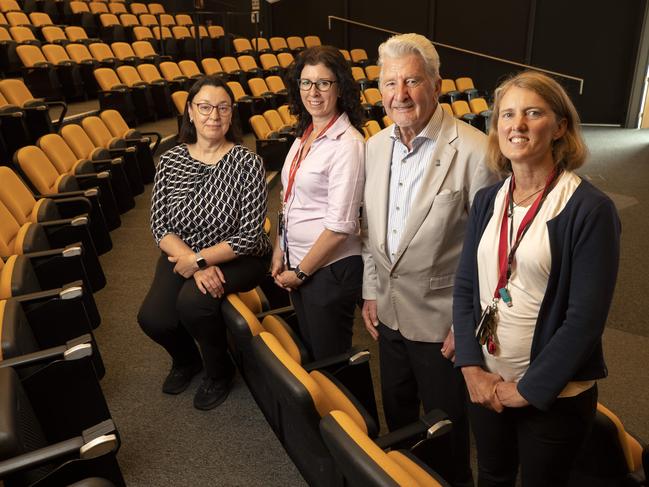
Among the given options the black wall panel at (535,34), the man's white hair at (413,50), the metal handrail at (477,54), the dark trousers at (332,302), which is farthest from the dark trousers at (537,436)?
the black wall panel at (535,34)

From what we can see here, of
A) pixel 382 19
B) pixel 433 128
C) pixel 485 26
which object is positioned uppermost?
pixel 382 19

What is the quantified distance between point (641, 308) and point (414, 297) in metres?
2.06

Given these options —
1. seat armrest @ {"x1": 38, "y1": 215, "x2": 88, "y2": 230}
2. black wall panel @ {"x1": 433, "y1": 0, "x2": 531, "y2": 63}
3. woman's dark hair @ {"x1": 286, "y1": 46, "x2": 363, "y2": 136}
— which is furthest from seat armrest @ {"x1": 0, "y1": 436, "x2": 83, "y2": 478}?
black wall panel @ {"x1": 433, "y1": 0, "x2": 531, "y2": 63}

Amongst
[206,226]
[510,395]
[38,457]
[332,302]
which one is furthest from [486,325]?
[206,226]

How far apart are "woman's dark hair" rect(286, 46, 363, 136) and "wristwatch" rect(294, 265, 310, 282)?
0.48m

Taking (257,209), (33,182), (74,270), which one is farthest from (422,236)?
(33,182)

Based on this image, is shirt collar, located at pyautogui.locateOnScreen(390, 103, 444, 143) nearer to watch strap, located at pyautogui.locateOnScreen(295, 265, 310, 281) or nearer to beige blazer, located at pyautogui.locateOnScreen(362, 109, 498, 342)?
beige blazer, located at pyautogui.locateOnScreen(362, 109, 498, 342)

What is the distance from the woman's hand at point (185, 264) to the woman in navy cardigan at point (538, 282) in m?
0.98

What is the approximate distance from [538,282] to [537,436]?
326 mm

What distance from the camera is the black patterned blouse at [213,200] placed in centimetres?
184

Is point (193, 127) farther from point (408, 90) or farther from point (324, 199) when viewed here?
point (408, 90)

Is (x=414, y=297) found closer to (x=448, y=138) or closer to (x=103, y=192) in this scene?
(x=448, y=138)

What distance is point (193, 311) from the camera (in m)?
1.80

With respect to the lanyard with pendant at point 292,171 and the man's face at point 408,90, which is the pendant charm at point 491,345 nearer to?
the man's face at point 408,90
